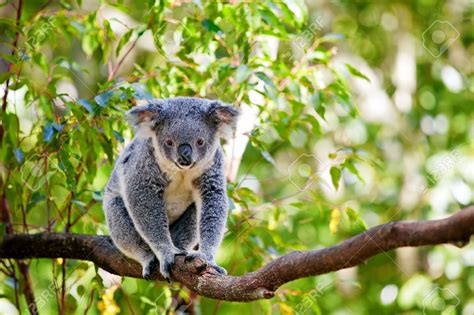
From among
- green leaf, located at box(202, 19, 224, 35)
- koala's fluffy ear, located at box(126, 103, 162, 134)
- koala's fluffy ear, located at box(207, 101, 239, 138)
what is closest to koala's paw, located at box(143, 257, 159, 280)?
koala's fluffy ear, located at box(126, 103, 162, 134)

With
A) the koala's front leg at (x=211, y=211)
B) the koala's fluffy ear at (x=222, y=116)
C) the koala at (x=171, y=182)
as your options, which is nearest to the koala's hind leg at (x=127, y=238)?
the koala at (x=171, y=182)

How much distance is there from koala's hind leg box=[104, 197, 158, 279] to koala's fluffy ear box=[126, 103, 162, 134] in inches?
27.6

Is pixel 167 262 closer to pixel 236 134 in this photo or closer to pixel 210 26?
pixel 236 134

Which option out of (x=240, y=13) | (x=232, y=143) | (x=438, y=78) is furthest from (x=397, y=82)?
(x=240, y=13)

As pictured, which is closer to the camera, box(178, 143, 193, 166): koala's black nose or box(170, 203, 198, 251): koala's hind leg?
box(178, 143, 193, 166): koala's black nose

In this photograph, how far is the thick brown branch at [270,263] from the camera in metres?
2.64

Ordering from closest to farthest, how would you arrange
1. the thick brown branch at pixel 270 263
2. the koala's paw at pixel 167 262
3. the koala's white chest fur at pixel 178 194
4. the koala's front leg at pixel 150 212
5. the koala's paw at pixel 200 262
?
the thick brown branch at pixel 270 263 < the koala's paw at pixel 200 262 < the koala's paw at pixel 167 262 < the koala's front leg at pixel 150 212 < the koala's white chest fur at pixel 178 194

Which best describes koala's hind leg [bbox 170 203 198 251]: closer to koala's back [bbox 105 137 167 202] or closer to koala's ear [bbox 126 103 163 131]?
koala's back [bbox 105 137 167 202]

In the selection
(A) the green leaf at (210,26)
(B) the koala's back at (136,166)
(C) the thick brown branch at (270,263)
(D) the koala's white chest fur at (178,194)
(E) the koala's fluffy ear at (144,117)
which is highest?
(A) the green leaf at (210,26)

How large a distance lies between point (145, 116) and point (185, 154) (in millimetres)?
524

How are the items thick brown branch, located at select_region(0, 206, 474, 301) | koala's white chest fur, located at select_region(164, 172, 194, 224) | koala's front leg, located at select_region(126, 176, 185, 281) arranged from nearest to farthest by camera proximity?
thick brown branch, located at select_region(0, 206, 474, 301), koala's front leg, located at select_region(126, 176, 185, 281), koala's white chest fur, located at select_region(164, 172, 194, 224)

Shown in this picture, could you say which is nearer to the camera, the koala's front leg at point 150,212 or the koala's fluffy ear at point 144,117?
the koala's front leg at point 150,212

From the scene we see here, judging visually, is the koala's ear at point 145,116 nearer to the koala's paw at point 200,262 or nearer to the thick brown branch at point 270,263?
the thick brown branch at point 270,263

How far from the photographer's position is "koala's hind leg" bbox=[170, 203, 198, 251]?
221 inches
